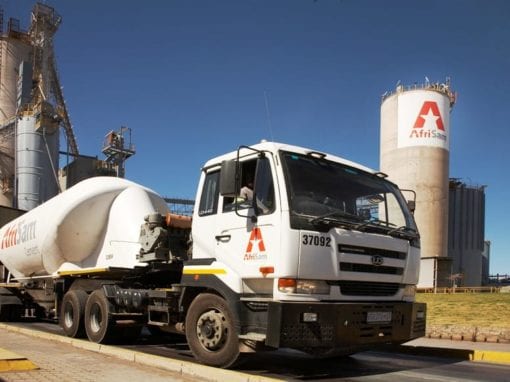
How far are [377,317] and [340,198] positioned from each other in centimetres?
161

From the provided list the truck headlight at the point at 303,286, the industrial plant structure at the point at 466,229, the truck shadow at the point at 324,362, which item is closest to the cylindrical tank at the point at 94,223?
the truck shadow at the point at 324,362

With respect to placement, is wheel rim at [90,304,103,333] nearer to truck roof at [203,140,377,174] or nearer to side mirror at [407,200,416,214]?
truck roof at [203,140,377,174]

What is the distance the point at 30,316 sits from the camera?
16.2m

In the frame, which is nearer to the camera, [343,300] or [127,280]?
[343,300]

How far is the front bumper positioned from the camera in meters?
6.30

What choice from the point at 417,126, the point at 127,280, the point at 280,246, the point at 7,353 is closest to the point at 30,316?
the point at 127,280

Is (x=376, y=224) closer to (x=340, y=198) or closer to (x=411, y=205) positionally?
(x=340, y=198)

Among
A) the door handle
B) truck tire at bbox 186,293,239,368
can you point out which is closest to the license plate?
truck tire at bbox 186,293,239,368

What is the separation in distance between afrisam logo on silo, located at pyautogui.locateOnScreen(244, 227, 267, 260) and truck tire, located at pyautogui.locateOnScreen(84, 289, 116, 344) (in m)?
4.31

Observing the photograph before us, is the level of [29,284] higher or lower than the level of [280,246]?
lower

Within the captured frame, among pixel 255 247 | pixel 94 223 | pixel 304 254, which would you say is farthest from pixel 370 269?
pixel 94 223

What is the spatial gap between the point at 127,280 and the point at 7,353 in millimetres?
3365

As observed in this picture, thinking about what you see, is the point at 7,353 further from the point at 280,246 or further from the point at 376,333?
the point at 376,333

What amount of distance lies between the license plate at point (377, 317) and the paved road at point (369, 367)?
2.53ft
